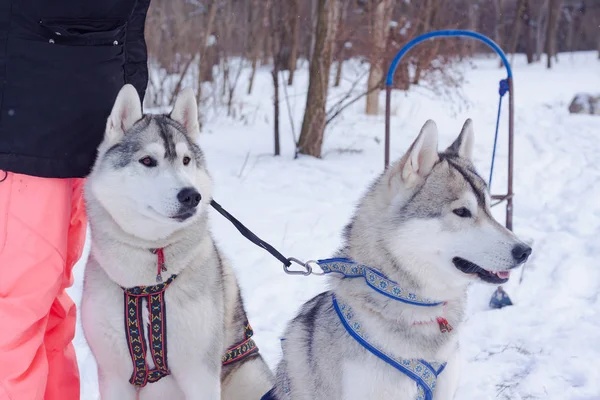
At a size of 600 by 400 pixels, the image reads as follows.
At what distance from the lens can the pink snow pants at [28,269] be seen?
2.18m

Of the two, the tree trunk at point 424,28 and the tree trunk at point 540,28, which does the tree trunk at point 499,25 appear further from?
the tree trunk at point 424,28

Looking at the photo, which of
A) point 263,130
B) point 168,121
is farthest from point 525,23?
point 168,121

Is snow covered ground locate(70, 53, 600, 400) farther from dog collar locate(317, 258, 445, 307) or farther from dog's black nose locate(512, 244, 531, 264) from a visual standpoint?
dog's black nose locate(512, 244, 531, 264)

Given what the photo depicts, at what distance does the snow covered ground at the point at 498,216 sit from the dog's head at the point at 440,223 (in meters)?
1.15

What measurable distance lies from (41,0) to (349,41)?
776 centimetres

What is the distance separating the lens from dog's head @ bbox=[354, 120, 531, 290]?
208 cm

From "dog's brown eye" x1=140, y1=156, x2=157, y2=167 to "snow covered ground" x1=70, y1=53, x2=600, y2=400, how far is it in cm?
120

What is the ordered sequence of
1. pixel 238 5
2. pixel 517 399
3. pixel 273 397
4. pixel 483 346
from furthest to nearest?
pixel 238 5
pixel 483 346
pixel 517 399
pixel 273 397

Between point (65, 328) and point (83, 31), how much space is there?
1247mm

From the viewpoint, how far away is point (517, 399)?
3082mm

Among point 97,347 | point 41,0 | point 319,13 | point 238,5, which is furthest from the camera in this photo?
point 238,5

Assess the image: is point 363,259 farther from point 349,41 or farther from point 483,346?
point 349,41

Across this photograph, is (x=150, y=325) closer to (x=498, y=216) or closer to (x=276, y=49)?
(x=498, y=216)

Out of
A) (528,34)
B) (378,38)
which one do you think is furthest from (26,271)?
(528,34)
